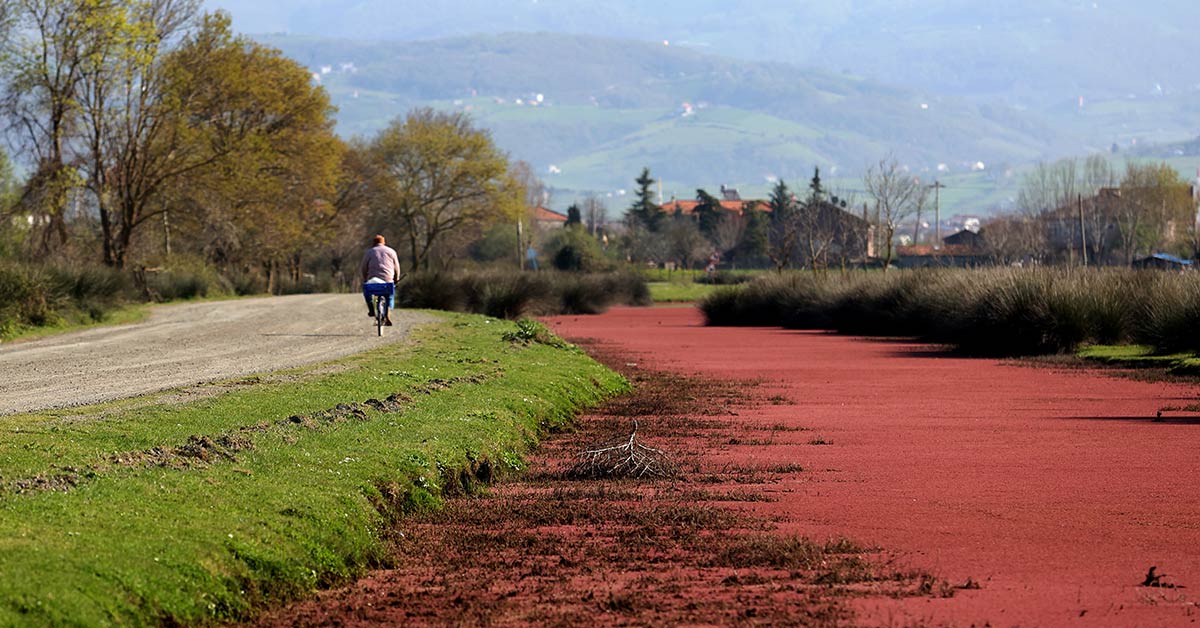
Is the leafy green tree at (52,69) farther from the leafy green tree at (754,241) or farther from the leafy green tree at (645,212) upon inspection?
the leafy green tree at (645,212)

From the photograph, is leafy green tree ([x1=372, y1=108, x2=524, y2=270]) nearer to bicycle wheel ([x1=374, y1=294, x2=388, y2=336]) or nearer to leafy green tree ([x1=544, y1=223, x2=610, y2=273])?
leafy green tree ([x1=544, y1=223, x2=610, y2=273])

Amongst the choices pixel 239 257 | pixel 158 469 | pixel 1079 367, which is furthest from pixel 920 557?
pixel 239 257

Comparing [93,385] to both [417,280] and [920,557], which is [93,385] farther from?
[417,280]

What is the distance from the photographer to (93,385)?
53.3ft

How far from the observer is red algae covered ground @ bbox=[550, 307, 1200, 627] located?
848cm

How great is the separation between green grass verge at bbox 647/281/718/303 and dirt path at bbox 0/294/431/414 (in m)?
48.7

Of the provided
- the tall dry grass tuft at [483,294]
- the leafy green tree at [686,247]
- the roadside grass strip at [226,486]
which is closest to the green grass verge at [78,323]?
the tall dry grass tuft at [483,294]

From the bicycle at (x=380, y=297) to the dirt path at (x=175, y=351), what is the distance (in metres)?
0.42

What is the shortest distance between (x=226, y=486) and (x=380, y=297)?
1850 centimetres

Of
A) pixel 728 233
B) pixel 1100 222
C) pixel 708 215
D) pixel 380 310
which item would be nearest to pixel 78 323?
pixel 380 310

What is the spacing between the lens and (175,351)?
903 inches

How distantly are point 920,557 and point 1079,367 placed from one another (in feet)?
65.3

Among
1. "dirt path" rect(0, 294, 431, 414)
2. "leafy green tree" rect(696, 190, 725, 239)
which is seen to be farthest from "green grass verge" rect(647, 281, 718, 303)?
"leafy green tree" rect(696, 190, 725, 239)

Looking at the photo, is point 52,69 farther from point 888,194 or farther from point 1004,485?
point 888,194
